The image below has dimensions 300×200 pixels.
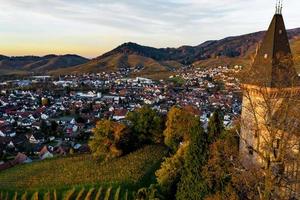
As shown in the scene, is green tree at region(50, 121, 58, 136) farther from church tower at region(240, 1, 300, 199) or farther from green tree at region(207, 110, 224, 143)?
church tower at region(240, 1, 300, 199)

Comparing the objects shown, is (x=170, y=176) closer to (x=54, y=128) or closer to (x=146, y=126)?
(x=146, y=126)

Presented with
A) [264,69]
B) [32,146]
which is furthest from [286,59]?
[32,146]

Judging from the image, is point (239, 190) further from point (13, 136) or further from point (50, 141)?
point (13, 136)

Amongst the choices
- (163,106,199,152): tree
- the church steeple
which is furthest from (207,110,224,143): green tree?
(163,106,199,152): tree

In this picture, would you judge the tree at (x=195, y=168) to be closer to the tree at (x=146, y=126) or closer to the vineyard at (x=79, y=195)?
the vineyard at (x=79, y=195)

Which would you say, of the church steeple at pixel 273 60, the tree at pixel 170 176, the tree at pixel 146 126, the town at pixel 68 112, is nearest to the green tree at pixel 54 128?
the town at pixel 68 112
